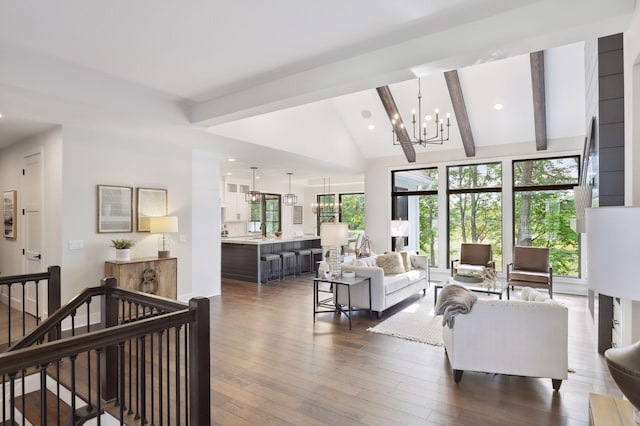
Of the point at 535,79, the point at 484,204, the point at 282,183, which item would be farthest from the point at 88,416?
the point at 282,183

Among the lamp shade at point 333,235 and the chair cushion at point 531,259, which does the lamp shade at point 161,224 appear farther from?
the chair cushion at point 531,259

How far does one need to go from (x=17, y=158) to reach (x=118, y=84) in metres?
3.25

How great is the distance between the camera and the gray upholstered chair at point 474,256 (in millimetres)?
6980

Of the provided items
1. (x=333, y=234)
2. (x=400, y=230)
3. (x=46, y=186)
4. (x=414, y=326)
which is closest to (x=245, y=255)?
(x=400, y=230)

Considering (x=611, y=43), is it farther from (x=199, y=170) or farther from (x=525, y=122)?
(x=199, y=170)

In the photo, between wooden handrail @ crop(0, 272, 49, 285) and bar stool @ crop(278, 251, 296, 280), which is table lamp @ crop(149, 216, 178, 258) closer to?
wooden handrail @ crop(0, 272, 49, 285)

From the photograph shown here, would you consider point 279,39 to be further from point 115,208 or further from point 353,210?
point 353,210

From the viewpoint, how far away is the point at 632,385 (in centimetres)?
136

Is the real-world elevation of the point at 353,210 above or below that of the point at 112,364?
above

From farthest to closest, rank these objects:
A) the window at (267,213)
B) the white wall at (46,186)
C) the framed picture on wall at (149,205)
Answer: the window at (267,213) < the framed picture on wall at (149,205) < the white wall at (46,186)

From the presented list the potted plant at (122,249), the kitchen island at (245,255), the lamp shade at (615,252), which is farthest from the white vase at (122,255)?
the lamp shade at (615,252)

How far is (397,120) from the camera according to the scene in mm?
7023

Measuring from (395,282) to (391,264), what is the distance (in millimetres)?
548

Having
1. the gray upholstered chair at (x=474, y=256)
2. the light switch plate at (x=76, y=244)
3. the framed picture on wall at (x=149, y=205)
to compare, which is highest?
the framed picture on wall at (x=149, y=205)
